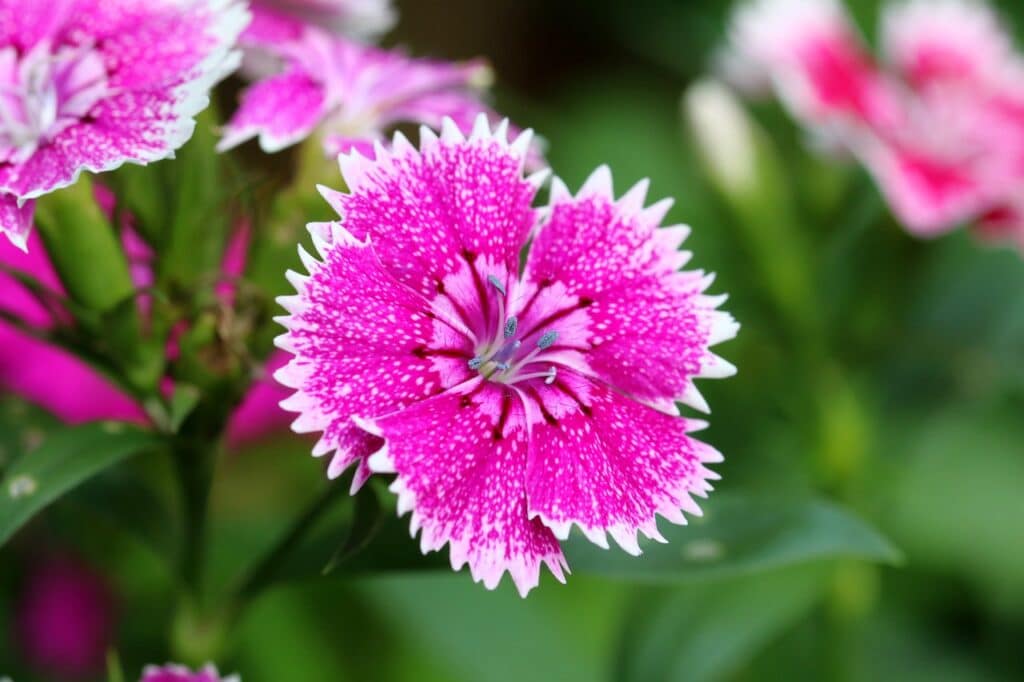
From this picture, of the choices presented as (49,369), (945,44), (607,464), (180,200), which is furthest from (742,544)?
(945,44)

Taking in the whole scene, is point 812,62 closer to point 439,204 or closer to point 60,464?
point 439,204

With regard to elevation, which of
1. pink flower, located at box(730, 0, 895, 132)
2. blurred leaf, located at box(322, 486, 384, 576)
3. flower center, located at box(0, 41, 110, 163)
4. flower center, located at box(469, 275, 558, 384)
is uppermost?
pink flower, located at box(730, 0, 895, 132)

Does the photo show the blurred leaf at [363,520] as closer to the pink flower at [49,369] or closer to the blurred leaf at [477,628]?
the pink flower at [49,369]

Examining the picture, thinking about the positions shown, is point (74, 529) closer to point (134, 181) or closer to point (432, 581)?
point (432, 581)

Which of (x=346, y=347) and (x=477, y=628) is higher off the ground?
(x=346, y=347)

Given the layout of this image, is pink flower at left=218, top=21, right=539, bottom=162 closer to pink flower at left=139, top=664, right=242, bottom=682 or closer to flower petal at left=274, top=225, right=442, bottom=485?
flower petal at left=274, top=225, right=442, bottom=485

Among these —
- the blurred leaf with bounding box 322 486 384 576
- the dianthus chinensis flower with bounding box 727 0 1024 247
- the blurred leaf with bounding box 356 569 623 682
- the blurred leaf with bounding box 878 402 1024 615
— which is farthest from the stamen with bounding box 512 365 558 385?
the blurred leaf with bounding box 878 402 1024 615

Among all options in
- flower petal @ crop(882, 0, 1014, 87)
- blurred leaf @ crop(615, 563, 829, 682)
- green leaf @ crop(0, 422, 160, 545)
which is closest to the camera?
green leaf @ crop(0, 422, 160, 545)
